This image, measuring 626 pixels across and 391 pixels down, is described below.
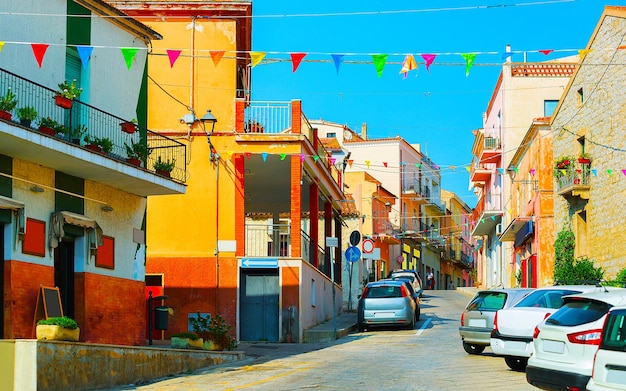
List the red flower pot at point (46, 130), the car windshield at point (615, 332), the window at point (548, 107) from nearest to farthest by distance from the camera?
the car windshield at point (615, 332) → the red flower pot at point (46, 130) → the window at point (548, 107)

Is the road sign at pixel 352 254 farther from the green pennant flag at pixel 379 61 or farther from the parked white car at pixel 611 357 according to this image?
the parked white car at pixel 611 357

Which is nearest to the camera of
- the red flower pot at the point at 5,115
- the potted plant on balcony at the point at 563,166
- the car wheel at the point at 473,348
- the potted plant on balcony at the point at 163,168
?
the red flower pot at the point at 5,115

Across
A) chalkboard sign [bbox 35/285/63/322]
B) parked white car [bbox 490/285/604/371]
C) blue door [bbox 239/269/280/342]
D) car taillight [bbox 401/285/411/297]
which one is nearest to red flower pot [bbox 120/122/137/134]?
chalkboard sign [bbox 35/285/63/322]

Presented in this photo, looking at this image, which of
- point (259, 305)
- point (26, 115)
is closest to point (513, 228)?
point (259, 305)

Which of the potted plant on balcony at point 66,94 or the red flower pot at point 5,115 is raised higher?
the potted plant on balcony at point 66,94

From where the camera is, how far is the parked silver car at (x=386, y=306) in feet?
96.6

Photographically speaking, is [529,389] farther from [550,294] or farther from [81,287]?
[81,287]

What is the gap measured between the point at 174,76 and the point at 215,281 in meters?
6.56

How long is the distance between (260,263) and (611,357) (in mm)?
17505

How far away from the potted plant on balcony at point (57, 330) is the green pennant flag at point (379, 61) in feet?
24.0

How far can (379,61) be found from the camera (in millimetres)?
18016

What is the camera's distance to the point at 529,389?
48.2 ft

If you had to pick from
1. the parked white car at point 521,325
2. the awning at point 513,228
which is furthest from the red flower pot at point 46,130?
the awning at point 513,228

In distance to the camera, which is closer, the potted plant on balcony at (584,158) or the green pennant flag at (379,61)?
the green pennant flag at (379,61)
